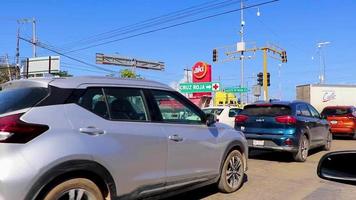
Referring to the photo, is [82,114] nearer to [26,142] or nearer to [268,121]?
[26,142]

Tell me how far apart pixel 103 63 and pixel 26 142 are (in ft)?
226

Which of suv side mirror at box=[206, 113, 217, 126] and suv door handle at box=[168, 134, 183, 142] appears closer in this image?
suv door handle at box=[168, 134, 183, 142]

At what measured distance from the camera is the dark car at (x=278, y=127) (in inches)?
462

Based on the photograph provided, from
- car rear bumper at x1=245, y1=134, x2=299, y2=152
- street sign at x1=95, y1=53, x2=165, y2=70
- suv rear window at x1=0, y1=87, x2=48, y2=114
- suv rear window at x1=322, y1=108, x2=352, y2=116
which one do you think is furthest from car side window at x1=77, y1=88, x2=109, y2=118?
street sign at x1=95, y1=53, x2=165, y2=70

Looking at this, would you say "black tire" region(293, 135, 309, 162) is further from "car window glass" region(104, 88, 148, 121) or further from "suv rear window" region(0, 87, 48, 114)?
"suv rear window" region(0, 87, 48, 114)

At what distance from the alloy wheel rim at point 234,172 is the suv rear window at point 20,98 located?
3794mm

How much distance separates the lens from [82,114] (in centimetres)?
507

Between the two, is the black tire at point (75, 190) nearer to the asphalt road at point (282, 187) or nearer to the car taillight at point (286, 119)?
the asphalt road at point (282, 187)

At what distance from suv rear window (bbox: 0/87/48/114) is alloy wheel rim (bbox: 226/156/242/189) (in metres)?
3.79

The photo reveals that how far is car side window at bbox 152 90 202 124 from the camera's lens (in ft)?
20.5

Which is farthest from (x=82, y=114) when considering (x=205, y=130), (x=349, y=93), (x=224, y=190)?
(x=349, y=93)

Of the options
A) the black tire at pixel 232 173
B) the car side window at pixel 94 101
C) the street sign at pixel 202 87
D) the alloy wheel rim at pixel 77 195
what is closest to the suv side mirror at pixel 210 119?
the black tire at pixel 232 173

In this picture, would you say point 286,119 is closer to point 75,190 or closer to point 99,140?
point 99,140

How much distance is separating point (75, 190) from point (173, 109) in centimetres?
224
